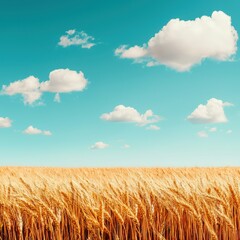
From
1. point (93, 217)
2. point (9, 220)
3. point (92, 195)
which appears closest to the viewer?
point (93, 217)

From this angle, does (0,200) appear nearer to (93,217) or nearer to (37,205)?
(37,205)

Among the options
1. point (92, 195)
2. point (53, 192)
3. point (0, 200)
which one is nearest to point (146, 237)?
point (92, 195)

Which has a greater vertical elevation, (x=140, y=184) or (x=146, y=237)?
(x=140, y=184)

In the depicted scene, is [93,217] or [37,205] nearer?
[93,217]

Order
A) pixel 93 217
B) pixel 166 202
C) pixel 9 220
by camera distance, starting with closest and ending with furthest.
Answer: pixel 93 217 → pixel 166 202 → pixel 9 220

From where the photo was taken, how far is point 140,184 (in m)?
3.90

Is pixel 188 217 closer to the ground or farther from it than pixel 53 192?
closer to the ground

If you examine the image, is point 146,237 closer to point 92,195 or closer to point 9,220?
point 92,195

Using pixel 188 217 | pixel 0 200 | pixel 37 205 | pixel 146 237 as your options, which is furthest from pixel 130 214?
pixel 0 200

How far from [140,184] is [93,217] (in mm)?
883

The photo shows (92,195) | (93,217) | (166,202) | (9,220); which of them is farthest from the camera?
(92,195)

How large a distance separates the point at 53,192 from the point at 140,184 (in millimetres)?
900

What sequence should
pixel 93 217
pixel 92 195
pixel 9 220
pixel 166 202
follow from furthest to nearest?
pixel 92 195, pixel 9 220, pixel 166 202, pixel 93 217

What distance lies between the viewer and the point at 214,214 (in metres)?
3.29
